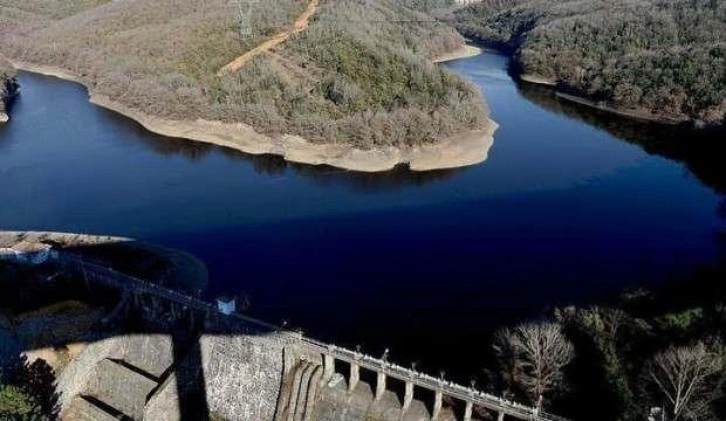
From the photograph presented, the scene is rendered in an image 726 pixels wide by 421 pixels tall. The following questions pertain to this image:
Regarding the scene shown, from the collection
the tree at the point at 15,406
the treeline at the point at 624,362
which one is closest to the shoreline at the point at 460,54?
the treeline at the point at 624,362

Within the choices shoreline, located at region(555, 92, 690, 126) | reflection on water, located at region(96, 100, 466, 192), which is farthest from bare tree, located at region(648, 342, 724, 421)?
shoreline, located at region(555, 92, 690, 126)

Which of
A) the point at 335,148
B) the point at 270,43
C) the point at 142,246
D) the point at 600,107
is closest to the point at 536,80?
the point at 600,107

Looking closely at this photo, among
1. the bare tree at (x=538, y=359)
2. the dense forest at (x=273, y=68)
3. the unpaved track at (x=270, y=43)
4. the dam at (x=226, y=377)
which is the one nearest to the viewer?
the bare tree at (x=538, y=359)

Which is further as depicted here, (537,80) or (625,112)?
(537,80)

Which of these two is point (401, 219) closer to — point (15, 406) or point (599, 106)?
point (15, 406)

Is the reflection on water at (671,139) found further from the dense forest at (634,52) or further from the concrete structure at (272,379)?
the concrete structure at (272,379)
